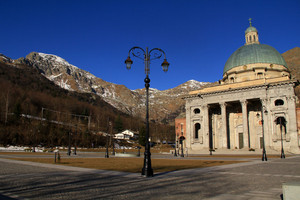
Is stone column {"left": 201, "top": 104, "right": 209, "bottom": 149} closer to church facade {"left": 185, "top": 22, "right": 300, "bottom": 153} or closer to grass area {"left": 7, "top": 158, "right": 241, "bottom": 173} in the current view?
church facade {"left": 185, "top": 22, "right": 300, "bottom": 153}

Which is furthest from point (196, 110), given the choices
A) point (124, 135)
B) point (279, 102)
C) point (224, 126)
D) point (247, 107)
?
point (124, 135)

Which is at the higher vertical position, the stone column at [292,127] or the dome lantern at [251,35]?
the dome lantern at [251,35]

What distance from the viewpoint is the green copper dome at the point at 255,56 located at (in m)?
62.4

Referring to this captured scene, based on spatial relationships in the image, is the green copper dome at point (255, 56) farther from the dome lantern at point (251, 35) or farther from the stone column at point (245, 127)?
the stone column at point (245, 127)

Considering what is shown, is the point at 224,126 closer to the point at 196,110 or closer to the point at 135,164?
the point at 196,110

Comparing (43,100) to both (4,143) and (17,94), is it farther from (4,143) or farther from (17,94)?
(4,143)

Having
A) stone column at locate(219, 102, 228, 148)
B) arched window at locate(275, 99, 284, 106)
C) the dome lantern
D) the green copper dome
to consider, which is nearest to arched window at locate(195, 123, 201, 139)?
stone column at locate(219, 102, 228, 148)

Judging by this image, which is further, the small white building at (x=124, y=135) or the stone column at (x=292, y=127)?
the small white building at (x=124, y=135)

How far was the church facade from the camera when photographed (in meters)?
50.1

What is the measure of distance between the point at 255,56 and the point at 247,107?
1412cm

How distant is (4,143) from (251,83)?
6809cm

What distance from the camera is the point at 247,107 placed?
58.3 metres

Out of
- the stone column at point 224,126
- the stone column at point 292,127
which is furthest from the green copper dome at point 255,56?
the stone column at point 292,127

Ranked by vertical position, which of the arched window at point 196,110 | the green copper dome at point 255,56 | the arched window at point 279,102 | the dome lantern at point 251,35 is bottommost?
the arched window at point 196,110
